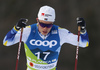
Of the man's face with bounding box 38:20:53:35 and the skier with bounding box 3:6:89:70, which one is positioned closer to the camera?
the man's face with bounding box 38:20:53:35

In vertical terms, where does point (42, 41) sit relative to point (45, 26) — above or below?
below

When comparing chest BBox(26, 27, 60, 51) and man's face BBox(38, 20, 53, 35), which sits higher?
man's face BBox(38, 20, 53, 35)

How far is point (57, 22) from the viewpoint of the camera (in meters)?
7.88

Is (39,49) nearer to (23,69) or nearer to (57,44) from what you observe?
(57,44)

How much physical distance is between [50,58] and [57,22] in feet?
12.8

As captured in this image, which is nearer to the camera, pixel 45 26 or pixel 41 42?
pixel 45 26

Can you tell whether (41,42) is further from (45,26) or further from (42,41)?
(45,26)

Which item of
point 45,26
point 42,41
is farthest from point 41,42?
point 45,26

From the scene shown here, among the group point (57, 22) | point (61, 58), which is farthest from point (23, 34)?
point (61, 58)

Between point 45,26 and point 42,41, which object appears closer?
point 45,26

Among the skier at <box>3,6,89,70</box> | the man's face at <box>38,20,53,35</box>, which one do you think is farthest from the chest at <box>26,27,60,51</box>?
the man's face at <box>38,20,53,35</box>

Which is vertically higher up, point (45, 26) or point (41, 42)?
point (45, 26)

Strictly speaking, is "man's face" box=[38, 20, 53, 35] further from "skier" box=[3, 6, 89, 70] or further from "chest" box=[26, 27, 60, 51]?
"chest" box=[26, 27, 60, 51]

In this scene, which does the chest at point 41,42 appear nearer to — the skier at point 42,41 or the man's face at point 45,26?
the skier at point 42,41
